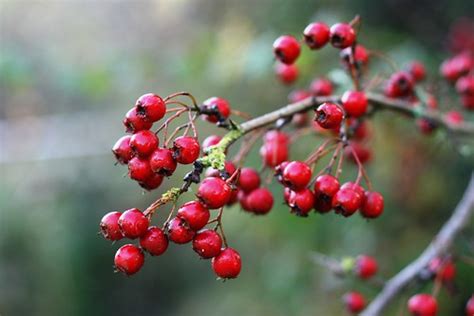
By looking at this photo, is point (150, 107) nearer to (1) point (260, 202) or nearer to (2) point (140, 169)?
(2) point (140, 169)

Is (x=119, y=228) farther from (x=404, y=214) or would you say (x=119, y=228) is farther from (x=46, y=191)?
(x=46, y=191)

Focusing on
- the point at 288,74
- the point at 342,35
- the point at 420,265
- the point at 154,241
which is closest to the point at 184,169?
the point at 288,74

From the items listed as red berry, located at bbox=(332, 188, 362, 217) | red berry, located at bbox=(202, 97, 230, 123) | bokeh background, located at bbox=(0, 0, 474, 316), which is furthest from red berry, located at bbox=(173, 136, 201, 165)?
bokeh background, located at bbox=(0, 0, 474, 316)

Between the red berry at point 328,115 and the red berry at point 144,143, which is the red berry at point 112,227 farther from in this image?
the red berry at point 328,115

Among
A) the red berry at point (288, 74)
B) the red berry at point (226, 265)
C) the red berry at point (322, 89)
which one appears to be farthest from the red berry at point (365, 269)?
the red berry at point (226, 265)

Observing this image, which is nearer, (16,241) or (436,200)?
(436,200)

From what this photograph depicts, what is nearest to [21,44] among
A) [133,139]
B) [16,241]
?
[16,241]

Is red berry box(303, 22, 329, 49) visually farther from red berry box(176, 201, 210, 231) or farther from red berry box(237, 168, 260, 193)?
red berry box(176, 201, 210, 231)
